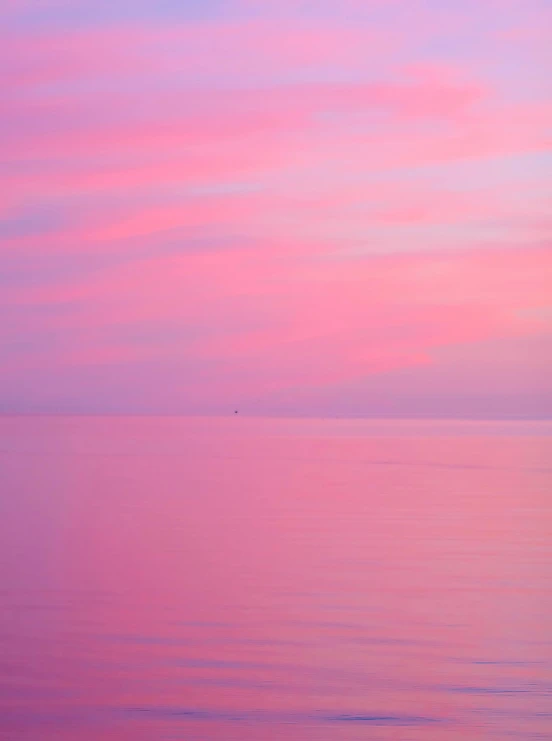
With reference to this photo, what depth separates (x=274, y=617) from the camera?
1153cm

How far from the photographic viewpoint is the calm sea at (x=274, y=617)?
8.09m

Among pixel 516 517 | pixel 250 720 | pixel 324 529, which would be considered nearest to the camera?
pixel 250 720

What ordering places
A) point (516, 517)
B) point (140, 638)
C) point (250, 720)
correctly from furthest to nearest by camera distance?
point (516, 517) < point (140, 638) < point (250, 720)

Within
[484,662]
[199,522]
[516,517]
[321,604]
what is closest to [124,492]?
[199,522]

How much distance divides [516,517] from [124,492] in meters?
9.37

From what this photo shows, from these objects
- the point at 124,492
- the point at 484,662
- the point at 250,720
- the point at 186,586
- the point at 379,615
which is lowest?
the point at 250,720

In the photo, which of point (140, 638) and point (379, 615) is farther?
point (379, 615)

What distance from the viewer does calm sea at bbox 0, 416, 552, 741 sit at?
318 inches

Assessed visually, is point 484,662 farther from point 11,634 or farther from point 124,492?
point 124,492

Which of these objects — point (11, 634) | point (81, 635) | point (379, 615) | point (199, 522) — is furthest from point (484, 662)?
point (199, 522)

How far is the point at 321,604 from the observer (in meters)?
12.2

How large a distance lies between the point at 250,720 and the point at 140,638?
106 inches

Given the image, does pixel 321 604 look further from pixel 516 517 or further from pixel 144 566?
pixel 516 517

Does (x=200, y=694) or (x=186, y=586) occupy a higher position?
(x=186, y=586)
